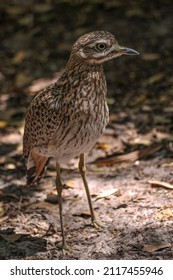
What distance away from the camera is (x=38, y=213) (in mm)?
5398

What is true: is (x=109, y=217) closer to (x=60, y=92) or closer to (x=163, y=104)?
(x=60, y=92)

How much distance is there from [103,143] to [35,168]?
4.09 feet

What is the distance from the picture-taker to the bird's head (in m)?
4.55

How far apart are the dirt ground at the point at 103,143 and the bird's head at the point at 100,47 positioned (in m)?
1.32

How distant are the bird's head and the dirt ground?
4.35ft

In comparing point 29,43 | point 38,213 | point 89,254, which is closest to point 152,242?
point 89,254

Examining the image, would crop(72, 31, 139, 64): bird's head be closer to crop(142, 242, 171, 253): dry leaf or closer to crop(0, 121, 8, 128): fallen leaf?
crop(142, 242, 171, 253): dry leaf

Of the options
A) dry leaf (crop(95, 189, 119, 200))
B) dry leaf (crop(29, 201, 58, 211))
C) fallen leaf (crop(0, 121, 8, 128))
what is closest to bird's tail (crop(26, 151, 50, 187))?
dry leaf (crop(29, 201, 58, 211))

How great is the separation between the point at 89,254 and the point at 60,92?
121 cm

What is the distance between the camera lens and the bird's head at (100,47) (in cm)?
455

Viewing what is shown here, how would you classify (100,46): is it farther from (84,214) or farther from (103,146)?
(103,146)

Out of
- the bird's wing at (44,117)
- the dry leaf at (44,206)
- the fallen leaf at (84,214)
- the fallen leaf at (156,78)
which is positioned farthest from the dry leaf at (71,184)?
the fallen leaf at (156,78)

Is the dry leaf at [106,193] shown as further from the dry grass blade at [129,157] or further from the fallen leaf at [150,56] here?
the fallen leaf at [150,56]

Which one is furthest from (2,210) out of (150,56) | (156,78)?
(150,56)
